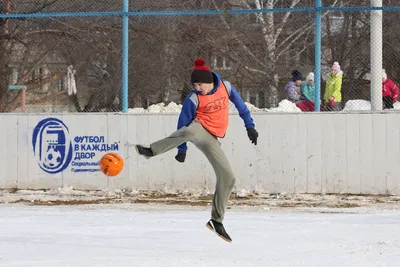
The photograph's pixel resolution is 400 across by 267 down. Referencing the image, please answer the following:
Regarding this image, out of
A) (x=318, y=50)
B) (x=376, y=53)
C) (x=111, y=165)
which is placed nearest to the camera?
(x=111, y=165)

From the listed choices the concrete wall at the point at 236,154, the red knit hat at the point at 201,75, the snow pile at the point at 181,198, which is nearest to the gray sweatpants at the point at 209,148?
the red knit hat at the point at 201,75

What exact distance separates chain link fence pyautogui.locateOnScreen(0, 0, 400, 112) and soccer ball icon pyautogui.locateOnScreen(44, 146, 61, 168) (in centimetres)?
87

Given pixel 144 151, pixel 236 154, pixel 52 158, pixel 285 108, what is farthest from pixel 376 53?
pixel 144 151

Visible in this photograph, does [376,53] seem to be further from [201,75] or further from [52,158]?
[201,75]

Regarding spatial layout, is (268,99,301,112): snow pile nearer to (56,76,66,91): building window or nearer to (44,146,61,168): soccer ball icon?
(44,146,61,168): soccer ball icon

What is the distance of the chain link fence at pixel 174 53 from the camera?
54.4 feet

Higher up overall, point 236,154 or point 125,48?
point 125,48

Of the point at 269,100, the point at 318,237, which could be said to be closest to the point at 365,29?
the point at 269,100

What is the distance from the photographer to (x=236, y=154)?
16.7 metres

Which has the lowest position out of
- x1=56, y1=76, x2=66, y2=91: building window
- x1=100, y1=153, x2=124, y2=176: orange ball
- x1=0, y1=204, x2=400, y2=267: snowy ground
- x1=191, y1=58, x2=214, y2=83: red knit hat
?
x1=0, y1=204, x2=400, y2=267: snowy ground

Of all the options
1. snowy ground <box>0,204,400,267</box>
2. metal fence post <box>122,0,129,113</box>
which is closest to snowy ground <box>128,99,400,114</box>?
metal fence post <box>122,0,129,113</box>

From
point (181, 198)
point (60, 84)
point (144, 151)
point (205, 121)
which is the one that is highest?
point (60, 84)

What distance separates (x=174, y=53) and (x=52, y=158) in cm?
280

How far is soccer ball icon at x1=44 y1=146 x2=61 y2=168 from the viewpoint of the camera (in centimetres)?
1725
